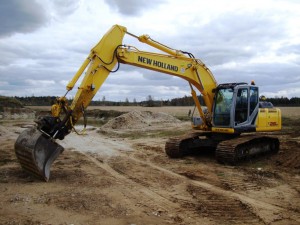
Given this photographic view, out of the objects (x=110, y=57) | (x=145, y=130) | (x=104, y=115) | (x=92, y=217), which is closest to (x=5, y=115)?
(x=104, y=115)

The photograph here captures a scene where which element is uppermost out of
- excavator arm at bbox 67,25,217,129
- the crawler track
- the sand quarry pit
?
excavator arm at bbox 67,25,217,129

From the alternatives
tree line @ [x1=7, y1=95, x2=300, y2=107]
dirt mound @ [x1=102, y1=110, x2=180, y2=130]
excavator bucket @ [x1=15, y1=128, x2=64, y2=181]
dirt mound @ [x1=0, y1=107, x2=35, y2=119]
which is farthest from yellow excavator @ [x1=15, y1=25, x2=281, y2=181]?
tree line @ [x1=7, y1=95, x2=300, y2=107]

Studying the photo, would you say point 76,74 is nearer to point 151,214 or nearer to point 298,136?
point 151,214

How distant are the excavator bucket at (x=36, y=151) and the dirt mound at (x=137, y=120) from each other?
52.0 ft

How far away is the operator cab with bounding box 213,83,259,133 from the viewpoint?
1159cm

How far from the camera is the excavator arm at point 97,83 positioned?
26.8 ft

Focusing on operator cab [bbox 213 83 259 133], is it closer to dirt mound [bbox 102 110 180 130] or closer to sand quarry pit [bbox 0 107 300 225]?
sand quarry pit [bbox 0 107 300 225]

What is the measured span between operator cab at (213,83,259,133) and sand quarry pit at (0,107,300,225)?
1223 mm

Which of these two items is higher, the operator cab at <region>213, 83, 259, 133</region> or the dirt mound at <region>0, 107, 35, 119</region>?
the operator cab at <region>213, 83, 259, 133</region>

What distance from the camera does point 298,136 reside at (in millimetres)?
18297

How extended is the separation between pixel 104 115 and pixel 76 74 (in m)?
32.0

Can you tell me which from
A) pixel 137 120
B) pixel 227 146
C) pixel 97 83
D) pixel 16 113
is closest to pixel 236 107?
pixel 227 146

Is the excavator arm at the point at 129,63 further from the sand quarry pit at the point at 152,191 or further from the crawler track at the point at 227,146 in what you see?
the sand quarry pit at the point at 152,191

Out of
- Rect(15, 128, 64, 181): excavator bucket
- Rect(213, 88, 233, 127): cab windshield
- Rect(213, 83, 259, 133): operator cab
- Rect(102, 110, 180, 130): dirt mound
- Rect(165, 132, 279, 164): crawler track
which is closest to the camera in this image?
Rect(15, 128, 64, 181): excavator bucket
